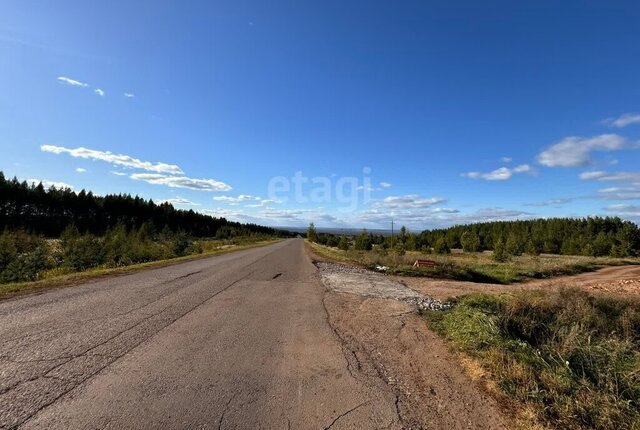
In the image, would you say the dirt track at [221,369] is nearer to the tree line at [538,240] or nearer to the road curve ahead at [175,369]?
the road curve ahead at [175,369]

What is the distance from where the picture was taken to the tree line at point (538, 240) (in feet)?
199

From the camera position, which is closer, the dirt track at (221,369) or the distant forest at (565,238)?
the dirt track at (221,369)

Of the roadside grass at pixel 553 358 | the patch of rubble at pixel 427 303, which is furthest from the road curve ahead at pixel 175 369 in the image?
the patch of rubble at pixel 427 303

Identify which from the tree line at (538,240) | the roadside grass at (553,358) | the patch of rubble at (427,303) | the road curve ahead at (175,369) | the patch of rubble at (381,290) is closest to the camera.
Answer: the road curve ahead at (175,369)

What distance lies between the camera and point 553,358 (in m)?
5.62

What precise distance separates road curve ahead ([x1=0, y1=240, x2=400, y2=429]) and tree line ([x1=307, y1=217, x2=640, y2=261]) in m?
→ 39.9

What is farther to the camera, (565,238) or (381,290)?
(565,238)

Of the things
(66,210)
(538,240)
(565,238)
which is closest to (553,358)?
(538,240)

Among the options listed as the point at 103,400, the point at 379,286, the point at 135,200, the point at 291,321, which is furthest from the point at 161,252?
the point at 135,200

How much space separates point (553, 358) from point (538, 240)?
87122mm

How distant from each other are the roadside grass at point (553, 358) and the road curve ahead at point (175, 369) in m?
1.73

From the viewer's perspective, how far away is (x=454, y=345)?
650cm

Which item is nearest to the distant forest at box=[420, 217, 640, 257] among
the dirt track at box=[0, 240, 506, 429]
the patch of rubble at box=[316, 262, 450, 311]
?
the patch of rubble at box=[316, 262, 450, 311]

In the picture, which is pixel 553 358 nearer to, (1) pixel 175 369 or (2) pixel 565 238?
(1) pixel 175 369
